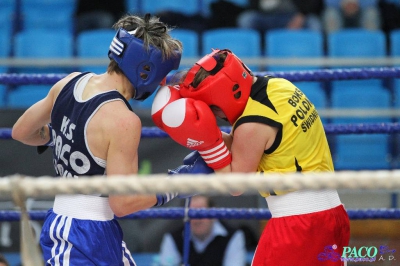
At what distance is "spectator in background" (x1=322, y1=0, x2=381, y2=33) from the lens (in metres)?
5.89

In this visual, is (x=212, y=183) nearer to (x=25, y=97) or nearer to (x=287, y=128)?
(x=287, y=128)

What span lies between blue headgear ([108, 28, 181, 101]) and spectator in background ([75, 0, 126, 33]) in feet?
13.1

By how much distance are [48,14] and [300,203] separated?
15.8ft

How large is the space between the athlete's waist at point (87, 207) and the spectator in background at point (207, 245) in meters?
1.67

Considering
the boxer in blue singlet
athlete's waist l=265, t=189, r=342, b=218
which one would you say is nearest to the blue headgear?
the boxer in blue singlet

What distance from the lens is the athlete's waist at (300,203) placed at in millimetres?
2236

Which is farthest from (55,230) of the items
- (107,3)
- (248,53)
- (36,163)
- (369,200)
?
(107,3)

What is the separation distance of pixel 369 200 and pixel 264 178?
378 cm

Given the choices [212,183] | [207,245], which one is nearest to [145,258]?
[207,245]

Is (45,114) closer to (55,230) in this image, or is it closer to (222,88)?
(55,230)

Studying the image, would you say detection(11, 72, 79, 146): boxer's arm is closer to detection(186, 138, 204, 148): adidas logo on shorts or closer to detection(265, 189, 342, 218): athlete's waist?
detection(186, 138, 204, 148): adidas logo on shorts

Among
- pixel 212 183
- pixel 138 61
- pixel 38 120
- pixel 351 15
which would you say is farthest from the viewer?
pixel 351 15

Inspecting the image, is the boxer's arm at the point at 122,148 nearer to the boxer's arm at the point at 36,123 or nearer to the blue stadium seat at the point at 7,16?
the boxer's arm at the point at 36,123

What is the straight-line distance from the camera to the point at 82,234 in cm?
219
